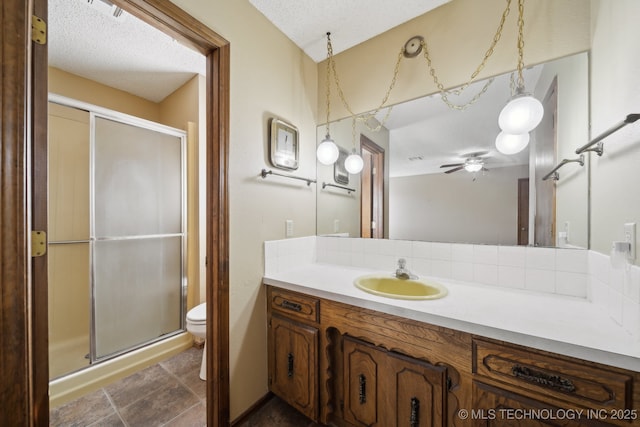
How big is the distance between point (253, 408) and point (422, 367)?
1068 millimetres

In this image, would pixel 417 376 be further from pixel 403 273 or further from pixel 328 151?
pixel 328 151

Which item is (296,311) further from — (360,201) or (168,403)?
(168,403)

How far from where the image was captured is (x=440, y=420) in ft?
3.02

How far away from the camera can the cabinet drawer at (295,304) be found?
1241 mm

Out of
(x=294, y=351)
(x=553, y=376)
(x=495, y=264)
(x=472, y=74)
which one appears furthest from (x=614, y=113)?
(x=294, y=351)

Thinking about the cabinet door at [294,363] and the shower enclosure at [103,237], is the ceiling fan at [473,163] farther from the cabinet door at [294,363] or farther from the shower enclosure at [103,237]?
the shower enclosure at [103,237]

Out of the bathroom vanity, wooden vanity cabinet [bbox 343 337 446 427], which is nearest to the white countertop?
the bathroom vanity

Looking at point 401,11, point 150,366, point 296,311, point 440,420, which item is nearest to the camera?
point 440,420

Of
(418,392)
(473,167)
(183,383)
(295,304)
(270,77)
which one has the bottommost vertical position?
(183,383)

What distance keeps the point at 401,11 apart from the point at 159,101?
2783 millimetres

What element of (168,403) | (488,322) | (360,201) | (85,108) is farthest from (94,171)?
(488,322)

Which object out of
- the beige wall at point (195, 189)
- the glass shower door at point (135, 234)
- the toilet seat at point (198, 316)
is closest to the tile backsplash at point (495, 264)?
the toilet seat at point (198, 316)

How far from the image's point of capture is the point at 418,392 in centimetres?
97

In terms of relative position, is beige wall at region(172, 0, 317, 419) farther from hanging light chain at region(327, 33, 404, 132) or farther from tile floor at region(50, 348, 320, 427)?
hanging light chain at region(327, 33, 404, 132)
